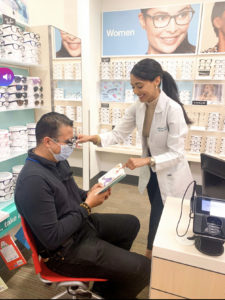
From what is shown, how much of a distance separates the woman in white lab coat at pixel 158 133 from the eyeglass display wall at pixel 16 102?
681 mm

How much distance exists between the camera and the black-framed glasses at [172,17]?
3.21 m

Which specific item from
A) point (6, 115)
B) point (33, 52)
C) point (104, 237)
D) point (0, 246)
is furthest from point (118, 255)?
point (33, 52)

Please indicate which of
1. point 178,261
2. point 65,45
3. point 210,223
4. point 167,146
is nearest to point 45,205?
point 178,261

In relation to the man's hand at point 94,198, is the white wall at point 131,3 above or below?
above

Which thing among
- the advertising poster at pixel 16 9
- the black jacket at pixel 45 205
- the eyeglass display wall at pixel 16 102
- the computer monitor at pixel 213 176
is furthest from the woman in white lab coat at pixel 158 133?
the advertising poster at pixel 16 9

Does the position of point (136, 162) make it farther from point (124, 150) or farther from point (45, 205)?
point (124, 150)

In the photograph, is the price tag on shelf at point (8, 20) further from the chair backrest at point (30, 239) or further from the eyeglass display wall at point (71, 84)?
the chair backrest at point (30, 239)

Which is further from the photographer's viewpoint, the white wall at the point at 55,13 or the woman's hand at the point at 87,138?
the white wall at the point at 55,13

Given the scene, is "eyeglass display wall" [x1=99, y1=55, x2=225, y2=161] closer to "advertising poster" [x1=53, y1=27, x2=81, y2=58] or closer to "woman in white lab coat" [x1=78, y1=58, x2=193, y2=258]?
"advertising poster" [x1=53, y1=27, x2=81, y2=58]

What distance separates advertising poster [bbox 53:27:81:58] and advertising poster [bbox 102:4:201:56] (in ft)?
2.40

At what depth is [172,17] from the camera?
3.28m

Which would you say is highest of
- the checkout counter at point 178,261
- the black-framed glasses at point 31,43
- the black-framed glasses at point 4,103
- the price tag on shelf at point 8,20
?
the price tag on shelf at point 8,20

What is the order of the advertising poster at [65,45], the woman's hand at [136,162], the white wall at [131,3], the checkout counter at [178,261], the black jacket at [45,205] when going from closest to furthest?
the checkout counter at [178,261] → the black jacket at [45,205] → the woman's hand at [136,162] → the advertising poster at [65,45] → the white wall at [131,3]

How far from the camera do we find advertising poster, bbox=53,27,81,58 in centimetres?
263
